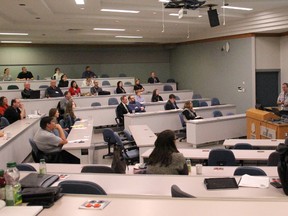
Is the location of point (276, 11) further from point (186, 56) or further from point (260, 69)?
point (186, 56)

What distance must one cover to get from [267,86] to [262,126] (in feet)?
16.3

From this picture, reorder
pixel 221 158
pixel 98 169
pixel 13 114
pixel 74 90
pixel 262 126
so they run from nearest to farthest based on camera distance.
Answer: pixel 98 169 → pixel 221 158 → pixel 262 126 → pixel 13 114 → pixel 74 90

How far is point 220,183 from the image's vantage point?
354cm

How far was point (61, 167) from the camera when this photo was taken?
513 cm

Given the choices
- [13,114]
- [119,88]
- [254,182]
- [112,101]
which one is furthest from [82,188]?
[119,88]

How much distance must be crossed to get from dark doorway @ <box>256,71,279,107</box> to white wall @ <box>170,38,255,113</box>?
1.34 ft

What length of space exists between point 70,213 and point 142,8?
8823 millimetres

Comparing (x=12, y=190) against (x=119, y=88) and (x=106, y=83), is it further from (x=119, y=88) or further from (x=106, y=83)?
(x=106, y=83)

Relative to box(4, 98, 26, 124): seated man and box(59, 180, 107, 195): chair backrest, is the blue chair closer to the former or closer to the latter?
box(4, 98, 26, 124): seated man

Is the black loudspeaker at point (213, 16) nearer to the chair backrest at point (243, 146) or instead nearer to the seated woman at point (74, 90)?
the chair backrest at point (243, 146)

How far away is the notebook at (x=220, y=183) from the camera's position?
3.45m

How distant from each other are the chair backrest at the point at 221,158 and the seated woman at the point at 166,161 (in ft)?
4.84

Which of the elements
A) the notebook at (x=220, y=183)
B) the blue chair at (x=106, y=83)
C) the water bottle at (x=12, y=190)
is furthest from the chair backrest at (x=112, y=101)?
the water bottle at (x=12, y=190)

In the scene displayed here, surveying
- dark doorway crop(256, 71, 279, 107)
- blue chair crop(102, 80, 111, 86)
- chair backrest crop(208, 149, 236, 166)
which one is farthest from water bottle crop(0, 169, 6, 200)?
blue chair crop(102, 80, 111, 86)
